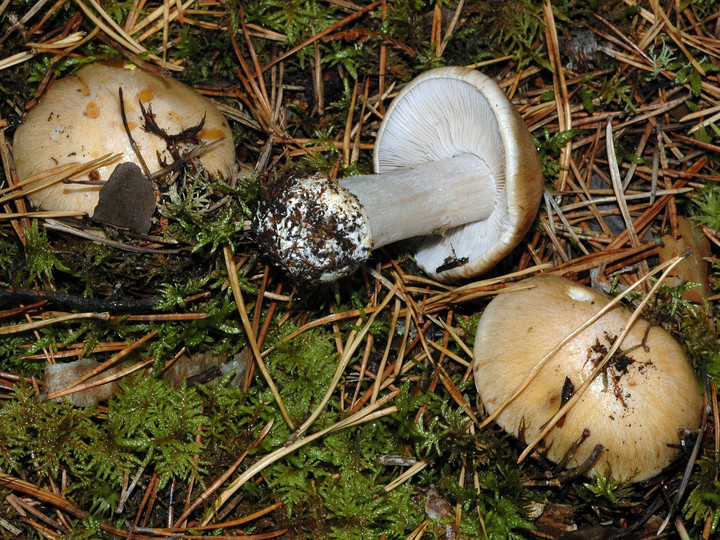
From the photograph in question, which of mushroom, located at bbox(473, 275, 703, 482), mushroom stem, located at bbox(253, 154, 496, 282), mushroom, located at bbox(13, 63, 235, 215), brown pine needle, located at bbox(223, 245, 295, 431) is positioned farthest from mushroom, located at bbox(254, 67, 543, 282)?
mushroom, located at bbox(13, 63, 235, 215)

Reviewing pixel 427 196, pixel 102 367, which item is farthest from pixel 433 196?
pixel 102 367

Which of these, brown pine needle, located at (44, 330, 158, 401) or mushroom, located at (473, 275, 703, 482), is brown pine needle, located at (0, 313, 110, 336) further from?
mushroom, located at (473, 275, 703, 482)

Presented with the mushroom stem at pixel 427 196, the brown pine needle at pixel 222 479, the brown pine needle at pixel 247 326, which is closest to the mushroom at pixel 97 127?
the brown pine needle at pixel 247 326

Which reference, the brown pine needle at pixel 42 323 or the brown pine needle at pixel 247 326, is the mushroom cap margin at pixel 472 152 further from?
the brown pine needle at pixel 42 323

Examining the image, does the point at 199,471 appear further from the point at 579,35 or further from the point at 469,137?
the point at 579,35

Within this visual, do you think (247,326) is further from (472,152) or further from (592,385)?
(592,385)
